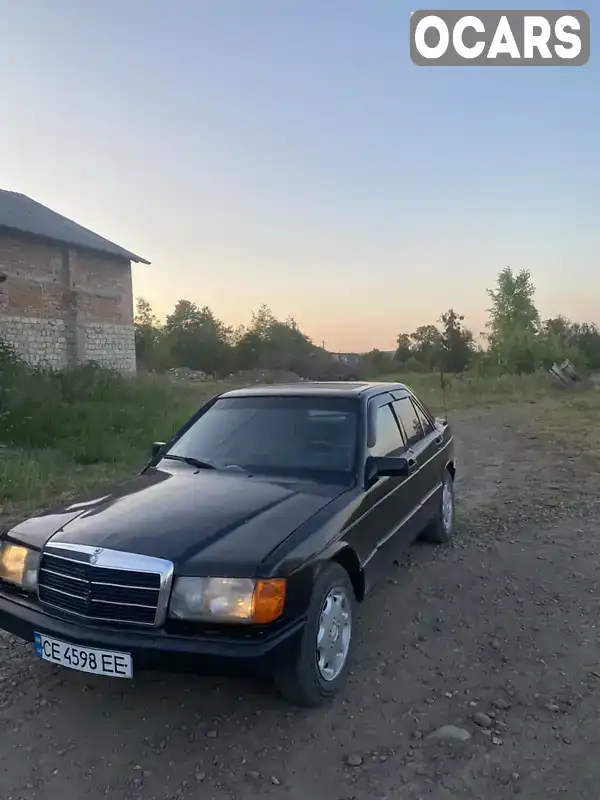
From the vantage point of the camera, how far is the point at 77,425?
36.4ft

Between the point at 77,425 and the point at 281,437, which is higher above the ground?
the point at 281,437

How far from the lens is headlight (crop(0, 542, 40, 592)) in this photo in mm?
2951

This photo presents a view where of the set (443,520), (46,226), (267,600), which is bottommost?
(443,520)

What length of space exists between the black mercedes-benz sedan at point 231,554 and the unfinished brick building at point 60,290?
1356 centimetres

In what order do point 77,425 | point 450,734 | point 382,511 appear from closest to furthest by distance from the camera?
point 450,734 → point 382,511 → point 77,425

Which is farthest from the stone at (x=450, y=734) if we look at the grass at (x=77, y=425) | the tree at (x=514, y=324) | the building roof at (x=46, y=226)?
the tree at (x=514, y=324)

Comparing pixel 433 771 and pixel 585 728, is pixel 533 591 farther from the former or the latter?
pixel 433 771

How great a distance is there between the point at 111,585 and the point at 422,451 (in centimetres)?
285

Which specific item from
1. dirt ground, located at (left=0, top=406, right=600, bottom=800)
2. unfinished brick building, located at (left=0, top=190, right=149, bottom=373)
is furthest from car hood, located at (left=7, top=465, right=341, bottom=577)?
unfinished brick building, located at (left=0, top=190, right=149, bottom=373)

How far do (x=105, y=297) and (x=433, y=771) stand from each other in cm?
1963

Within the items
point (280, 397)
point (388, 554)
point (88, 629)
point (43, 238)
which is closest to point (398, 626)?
point (388, 554)

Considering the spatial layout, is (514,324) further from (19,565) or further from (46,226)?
(19,565)

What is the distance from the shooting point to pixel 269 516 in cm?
303

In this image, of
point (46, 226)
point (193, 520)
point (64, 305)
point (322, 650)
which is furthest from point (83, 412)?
point (322, 650)
